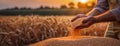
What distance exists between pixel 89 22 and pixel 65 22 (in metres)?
1.39

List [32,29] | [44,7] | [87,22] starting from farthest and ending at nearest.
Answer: [44,7] < [32,29] < [87,22]

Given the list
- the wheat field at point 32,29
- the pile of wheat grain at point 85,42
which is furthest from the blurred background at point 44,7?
the pile of wheat grain at point 85,42

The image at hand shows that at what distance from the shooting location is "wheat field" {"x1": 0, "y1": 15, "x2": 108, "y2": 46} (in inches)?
122

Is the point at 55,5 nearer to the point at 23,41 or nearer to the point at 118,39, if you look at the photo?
the point at 23,41

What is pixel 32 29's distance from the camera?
310 centimetres

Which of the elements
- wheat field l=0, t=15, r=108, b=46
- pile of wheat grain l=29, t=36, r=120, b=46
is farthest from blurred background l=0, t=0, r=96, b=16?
pile of wheat grain l=29, t=36, r=120, b=46

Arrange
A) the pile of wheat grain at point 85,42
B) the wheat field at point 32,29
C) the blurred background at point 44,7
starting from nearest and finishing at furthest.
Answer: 1. the pile of wheat grain at point 85,42
2. the wheat field at point 32,29
3. the blurred background at point 44,7

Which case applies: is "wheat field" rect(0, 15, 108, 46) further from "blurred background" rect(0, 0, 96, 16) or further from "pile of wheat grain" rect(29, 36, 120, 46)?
"pile of wheat grain" rect(29, 36, 120, 46)

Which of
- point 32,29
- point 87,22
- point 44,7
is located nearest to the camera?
point 87,22

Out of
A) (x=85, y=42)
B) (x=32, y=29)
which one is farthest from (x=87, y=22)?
(x=32, y=29)

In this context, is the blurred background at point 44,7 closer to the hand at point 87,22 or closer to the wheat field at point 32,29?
the wheat field at point 32,29

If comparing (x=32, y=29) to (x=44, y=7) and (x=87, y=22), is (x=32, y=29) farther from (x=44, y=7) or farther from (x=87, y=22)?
(x=87, y=22)

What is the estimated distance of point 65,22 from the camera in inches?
131

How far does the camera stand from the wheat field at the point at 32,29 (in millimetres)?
3090
